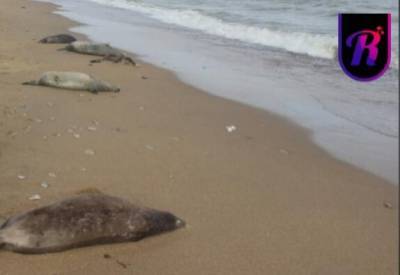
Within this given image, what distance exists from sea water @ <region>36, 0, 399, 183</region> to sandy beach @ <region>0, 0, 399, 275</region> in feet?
1.12

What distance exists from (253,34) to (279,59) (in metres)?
3.58

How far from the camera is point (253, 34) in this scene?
609 inches

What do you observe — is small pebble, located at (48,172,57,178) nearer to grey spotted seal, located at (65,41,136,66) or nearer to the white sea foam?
the white sea foam

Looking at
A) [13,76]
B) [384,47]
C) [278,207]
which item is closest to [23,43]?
[13,76]

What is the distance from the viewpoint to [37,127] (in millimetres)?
6484

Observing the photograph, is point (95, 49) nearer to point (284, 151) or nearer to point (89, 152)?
point (89, 152)

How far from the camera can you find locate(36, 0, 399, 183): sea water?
193 inches

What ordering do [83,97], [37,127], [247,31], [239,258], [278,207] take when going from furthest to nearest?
[247,31], [83,97], [37,127], [278,207], [239,258]

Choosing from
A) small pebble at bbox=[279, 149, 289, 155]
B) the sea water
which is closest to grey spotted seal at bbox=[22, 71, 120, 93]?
the sea water

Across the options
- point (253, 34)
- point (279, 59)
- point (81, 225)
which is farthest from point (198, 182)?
point (253, 34)

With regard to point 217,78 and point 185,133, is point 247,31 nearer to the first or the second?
point 217,78

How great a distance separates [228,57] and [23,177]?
8.10 meters

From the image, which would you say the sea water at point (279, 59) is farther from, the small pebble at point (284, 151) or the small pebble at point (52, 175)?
the small pebble at point (52, 175)

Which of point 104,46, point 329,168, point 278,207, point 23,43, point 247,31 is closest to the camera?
point 278,207
